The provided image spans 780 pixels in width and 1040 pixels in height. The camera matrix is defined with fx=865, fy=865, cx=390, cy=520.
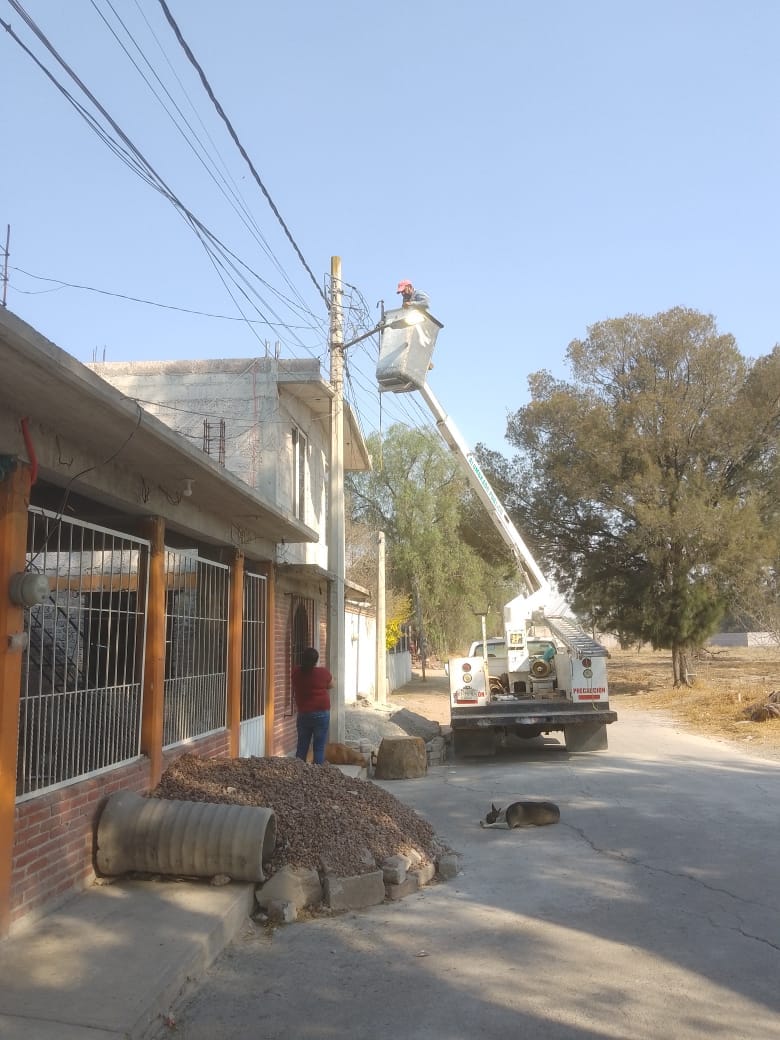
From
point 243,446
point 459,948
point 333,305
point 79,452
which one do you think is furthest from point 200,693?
point 333,305

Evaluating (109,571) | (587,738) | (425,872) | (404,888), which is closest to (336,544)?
(587,738)

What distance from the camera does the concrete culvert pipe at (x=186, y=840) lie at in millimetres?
5801

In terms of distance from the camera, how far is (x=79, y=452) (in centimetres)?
598

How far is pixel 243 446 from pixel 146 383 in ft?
6.92

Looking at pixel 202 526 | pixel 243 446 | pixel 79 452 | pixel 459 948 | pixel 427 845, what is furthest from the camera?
pixel 243 446

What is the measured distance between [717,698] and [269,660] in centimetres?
1352

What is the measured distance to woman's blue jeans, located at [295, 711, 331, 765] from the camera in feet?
33.3

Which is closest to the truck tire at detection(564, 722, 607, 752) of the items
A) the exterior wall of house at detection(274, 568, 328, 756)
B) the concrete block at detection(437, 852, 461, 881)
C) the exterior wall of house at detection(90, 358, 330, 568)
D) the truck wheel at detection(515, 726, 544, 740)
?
the truck wheel at detection(515, 726, 544, 740)

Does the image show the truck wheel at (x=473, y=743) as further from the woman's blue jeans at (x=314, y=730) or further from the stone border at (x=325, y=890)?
the stone border at (x=325, y=890)

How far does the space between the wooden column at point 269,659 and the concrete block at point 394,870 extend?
17.3 ft

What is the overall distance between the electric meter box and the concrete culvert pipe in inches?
348

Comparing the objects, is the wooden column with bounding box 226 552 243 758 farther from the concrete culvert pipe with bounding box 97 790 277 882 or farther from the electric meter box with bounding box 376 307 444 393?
the electric meter box with bounding box 376 307 444 393

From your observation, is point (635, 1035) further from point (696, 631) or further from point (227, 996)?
point (696, 631)

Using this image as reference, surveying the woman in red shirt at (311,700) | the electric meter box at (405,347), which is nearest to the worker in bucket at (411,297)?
the electric meter box at (405,347)
